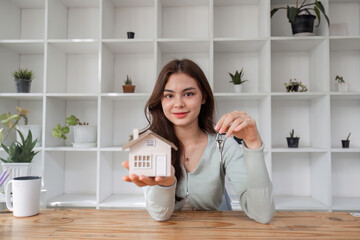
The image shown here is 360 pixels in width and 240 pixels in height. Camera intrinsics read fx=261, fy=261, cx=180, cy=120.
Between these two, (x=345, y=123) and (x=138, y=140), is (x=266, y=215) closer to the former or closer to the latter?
(x=138, y=140)

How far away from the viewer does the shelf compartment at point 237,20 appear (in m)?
2.26

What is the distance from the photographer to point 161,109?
1263 mm

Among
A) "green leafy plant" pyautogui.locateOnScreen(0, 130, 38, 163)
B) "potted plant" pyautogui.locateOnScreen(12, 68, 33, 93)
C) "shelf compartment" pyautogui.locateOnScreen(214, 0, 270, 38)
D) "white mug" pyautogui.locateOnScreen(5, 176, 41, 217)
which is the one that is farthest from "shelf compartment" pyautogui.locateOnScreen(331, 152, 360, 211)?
"potted plant" pyautogui.locateOnScreen(12, 68, 33, 93)

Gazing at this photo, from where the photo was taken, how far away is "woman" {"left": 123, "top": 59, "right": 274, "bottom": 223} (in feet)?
3.07

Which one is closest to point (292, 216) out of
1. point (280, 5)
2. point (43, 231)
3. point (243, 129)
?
point (243, 129)

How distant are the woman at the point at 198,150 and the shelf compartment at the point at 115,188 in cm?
88

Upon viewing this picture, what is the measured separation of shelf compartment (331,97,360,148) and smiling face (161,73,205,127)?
159 centimetres

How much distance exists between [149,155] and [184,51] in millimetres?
1580

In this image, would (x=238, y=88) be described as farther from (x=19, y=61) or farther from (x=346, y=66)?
(x=19, y=61)

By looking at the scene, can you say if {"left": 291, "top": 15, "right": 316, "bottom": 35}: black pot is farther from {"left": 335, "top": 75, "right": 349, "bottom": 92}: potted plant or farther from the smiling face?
the smiling face

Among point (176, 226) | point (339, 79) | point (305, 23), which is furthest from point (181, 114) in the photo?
point (339, 79)

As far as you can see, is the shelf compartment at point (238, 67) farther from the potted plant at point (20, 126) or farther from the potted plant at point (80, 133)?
the potted plant at point (20, 126)

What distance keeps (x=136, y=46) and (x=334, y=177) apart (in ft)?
6.44

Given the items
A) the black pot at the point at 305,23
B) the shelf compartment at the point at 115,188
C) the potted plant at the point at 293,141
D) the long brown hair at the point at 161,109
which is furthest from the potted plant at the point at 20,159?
the black pot at the point at 305,23
